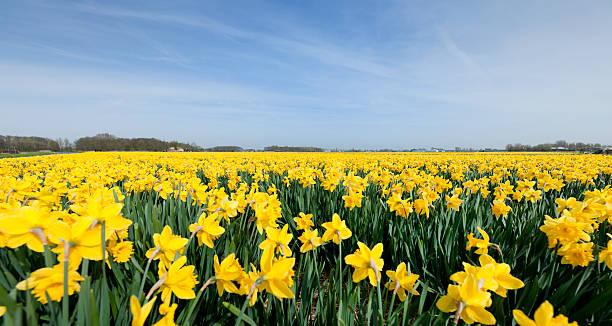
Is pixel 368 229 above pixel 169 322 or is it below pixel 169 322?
below

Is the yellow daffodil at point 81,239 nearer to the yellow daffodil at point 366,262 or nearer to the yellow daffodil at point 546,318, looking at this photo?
the yellow daffodil at point 366,262

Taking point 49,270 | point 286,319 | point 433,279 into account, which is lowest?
point 433,279

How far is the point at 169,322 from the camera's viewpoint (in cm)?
86

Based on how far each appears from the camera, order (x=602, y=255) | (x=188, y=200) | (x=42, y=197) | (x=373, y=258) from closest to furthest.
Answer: (x=373, y=258) → (x=602, y=255) → (x=42, y=197) → (x=188, y=200)

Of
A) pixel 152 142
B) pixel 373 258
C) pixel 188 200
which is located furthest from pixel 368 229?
pixel 152 142

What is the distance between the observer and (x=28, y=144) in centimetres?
5831

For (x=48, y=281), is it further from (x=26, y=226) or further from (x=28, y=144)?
(x=28, y=144)

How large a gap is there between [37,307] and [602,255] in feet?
9.22

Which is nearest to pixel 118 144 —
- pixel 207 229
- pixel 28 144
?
pixel 28 144

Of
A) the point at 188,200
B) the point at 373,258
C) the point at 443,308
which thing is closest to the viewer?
the point at 443,308

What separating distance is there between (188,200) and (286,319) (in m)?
2.02

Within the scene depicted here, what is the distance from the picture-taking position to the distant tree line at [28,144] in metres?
52.7

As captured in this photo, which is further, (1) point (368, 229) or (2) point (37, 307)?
(1) point (368, 229)

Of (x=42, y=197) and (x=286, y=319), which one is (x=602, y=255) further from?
(x=42, y=197)
